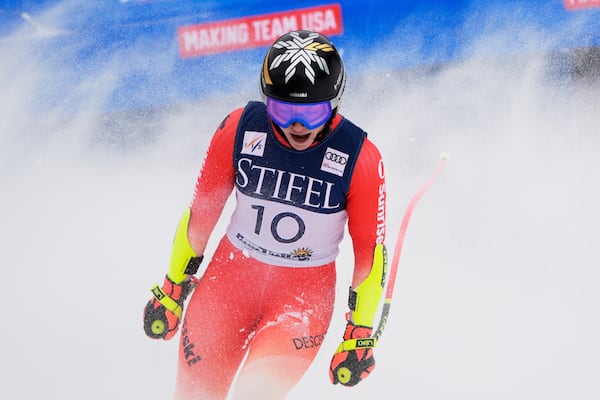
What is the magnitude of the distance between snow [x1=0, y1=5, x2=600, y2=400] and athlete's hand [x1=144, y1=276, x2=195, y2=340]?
126 centimetres

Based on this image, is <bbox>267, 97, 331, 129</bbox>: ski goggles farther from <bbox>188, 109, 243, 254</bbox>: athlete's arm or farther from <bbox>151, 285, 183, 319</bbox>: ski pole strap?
<bbox>151, 285, 183, 319</bbox>: ski pole strap

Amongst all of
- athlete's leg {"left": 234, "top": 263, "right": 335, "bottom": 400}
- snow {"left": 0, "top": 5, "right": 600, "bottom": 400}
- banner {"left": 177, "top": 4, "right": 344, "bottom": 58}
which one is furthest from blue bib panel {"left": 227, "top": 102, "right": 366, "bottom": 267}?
banner {"left": 177, "top": 4, "right": 344, "bottom": 58}

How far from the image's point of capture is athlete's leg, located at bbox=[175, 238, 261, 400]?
135 inches

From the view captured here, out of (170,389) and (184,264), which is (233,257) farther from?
(170,389)

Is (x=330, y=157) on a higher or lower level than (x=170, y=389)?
higher

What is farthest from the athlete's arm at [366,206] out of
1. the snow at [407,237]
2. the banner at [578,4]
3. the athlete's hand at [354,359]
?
the banner at [578,4]

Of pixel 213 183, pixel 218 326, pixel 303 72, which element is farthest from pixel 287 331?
pixel 303 72

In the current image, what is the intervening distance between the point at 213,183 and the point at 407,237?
252 cm

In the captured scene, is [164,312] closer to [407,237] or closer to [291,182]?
[291,182]

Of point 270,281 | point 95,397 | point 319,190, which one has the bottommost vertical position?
point 95,397

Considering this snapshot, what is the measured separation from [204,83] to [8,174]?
154 centimetres

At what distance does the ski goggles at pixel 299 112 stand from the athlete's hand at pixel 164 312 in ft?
3.07

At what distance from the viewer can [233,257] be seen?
3.66 metres

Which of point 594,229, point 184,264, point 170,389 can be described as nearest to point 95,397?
point 170,389
